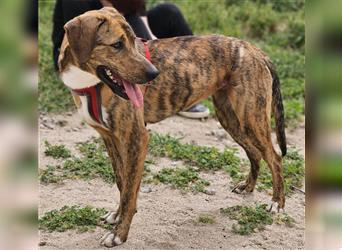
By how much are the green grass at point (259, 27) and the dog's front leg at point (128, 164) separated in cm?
354

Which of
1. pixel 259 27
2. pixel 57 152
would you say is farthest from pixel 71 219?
pixel 259 27

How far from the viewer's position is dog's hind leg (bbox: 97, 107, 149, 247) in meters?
3.39

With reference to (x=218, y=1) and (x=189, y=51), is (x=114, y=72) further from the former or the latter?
(x=218, y=1)

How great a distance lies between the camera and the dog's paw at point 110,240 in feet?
11.7

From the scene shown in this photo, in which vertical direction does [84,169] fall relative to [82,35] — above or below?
below

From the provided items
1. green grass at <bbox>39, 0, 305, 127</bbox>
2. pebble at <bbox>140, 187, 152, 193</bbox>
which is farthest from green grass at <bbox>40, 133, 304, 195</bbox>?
green grass at <bbox>39, 0, 305, 127</bbox>

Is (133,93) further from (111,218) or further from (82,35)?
(111,218)

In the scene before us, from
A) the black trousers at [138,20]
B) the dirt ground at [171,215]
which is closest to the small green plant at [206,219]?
the dirt ground at [171,215]

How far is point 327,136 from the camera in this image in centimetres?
A: 119

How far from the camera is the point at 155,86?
12.2 ft

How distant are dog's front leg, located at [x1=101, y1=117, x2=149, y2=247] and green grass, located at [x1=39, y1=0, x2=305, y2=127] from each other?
3544 millimetres

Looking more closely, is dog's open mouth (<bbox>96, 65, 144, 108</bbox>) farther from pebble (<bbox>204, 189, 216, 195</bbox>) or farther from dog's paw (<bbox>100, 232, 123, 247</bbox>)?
pebble (<bbox>204, 189, 216, 195</bbox>)

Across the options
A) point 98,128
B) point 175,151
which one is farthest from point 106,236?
point 175,151

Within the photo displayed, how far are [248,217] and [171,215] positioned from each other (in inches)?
21.7
